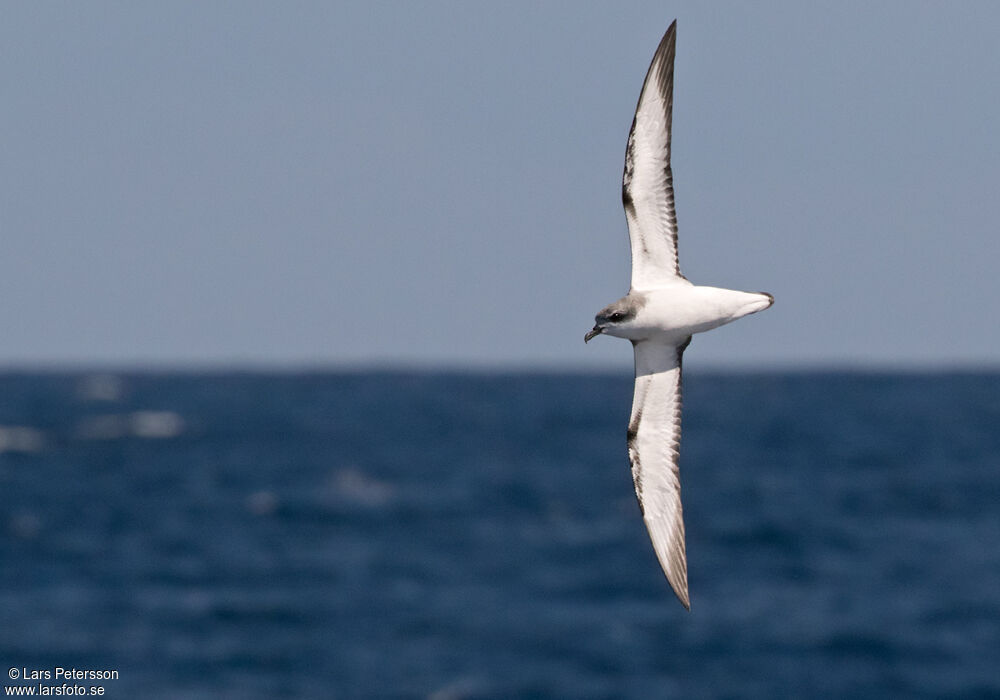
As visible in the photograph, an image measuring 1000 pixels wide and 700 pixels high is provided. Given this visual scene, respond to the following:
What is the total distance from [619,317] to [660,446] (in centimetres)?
239

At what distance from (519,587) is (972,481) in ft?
163

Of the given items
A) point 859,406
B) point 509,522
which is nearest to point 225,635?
point 509,522

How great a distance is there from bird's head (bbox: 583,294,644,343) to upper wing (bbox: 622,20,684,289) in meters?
0.33

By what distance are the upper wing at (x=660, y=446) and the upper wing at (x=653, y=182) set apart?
3.21 feet

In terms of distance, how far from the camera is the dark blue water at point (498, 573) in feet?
171

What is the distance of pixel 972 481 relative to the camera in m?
101

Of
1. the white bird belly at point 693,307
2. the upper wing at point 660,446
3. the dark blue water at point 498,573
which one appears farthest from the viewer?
the dark blue water at point 498,573

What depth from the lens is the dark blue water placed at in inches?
2057

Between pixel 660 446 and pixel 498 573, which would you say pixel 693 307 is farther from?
pixel 498 573

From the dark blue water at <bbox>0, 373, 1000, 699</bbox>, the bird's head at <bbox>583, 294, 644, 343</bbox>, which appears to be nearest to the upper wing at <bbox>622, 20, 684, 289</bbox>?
the bird's head at <bbox>583, 294, 644, 343</bbox>

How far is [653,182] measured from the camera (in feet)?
46.2

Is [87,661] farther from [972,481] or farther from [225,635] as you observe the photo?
[972,481]

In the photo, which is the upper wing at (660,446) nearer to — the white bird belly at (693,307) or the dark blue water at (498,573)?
the white bird belly at (693,307)

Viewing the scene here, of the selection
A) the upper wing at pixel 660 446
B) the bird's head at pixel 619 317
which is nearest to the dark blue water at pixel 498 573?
the upper wing at pixel 660 446
